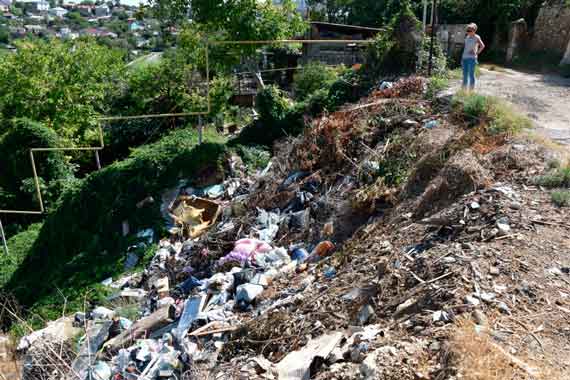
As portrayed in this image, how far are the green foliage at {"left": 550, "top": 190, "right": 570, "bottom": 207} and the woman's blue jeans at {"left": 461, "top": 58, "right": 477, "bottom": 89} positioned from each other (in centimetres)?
414

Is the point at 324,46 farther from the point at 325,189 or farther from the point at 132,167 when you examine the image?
the point at 325,189

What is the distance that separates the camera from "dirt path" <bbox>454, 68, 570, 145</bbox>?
8.82 meters

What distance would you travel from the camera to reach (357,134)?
30.5ft

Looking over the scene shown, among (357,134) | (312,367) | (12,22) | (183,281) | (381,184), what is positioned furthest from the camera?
(12,22)

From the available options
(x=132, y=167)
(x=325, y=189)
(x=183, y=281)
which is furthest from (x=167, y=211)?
(x=325, y=189)

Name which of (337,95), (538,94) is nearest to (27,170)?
(337,95)

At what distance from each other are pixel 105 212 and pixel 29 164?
14.6 ft

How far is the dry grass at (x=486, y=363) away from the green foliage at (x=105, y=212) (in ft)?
28.0

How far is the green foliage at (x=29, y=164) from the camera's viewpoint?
1430 cm

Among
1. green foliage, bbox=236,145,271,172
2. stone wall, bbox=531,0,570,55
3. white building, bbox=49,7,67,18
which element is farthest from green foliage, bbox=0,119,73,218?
white building, bbox=49,7,67,18

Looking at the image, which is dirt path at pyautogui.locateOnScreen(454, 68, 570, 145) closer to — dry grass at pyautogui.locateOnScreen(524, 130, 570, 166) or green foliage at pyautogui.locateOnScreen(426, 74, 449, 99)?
green foliage at pyautogui.locateOnScreen(426, 74, 449, 99)

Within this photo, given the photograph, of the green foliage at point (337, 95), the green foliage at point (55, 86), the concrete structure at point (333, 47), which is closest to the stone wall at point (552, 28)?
the concrete structure at point (333, 47)

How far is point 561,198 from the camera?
564 cm

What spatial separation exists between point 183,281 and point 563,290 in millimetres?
5589
